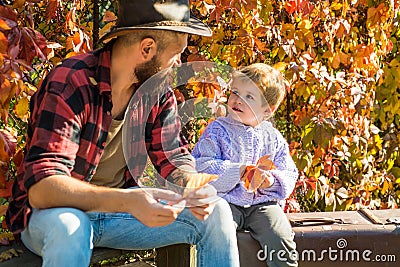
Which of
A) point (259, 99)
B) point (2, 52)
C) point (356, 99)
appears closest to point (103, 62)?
point (2, 52)

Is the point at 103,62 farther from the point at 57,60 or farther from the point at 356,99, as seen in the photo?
the point at 356,99

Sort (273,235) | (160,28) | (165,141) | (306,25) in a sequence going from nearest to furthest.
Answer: (160,28)
(165,141)
(273,235)
(306,25)

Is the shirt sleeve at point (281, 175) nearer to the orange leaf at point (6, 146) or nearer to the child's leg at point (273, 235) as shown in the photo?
the child's leg at point (273, 235)

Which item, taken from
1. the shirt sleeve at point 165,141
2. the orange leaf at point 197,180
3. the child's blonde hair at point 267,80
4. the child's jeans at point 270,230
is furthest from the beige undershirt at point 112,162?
the child's blonde hair at point 267,80

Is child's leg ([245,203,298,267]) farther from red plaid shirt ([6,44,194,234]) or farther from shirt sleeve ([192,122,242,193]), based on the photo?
red plaid shirt ([6,44,194,234])

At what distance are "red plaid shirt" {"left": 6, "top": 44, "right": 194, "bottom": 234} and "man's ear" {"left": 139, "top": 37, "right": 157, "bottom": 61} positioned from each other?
0.35 feet

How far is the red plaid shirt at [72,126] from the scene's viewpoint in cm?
210

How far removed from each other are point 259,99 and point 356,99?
932 mm

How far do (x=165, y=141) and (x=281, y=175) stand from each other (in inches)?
24.1

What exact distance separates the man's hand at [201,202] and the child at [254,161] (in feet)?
1.74

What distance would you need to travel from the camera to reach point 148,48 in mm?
2242

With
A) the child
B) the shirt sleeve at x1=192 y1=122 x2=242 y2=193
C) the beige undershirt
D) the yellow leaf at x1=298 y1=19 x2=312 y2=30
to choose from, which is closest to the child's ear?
the child

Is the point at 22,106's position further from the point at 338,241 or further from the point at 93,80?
the point at 338,241

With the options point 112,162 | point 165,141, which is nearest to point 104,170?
point 112,162
